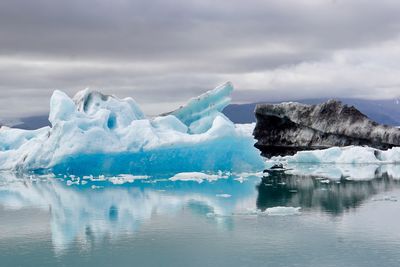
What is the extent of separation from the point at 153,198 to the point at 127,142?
23.0 feet

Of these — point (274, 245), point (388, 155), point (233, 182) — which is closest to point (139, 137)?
point (233, 182)

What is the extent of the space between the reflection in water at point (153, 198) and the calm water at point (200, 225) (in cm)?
3

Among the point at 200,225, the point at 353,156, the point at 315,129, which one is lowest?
the point at 200,225

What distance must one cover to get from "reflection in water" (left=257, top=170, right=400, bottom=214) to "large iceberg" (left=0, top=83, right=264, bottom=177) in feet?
7.00

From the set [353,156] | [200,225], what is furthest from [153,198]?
[353,156]

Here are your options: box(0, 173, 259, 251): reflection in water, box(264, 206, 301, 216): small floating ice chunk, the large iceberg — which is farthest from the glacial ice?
box(264, 206, 301, 216): small floating ice chunk

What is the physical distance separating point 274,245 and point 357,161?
24.1 metres

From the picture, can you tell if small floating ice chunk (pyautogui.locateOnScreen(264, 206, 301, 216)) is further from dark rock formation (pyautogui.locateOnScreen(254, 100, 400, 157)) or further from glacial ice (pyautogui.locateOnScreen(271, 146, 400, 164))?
dark rock formation (pyautogui.locateOnScreen(254, 100, 400, 157))

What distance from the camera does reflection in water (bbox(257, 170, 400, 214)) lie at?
14.4 metres

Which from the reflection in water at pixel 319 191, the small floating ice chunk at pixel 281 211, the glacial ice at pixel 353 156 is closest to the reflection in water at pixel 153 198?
the reflection in water at pixel 319 191

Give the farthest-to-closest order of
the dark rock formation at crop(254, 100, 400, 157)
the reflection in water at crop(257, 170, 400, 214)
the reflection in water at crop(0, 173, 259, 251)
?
the dark rock formation at crop(254, 100, 400, 157) → the reflection in water at crop(257, 170, 400, 214) → the reflection in water at crop(0, 173, 259, 251)

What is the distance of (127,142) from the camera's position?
22828 mm

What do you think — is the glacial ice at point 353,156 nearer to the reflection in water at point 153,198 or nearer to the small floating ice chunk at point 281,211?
the reflection in water at point 153,198

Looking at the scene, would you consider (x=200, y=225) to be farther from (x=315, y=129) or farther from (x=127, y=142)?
(x=315, y=129)
